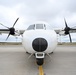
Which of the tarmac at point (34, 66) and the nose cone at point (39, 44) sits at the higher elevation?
the nose cone at point (39, 44)

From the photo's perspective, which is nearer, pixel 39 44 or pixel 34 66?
pixel 39 44

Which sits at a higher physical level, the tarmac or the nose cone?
the nose cone

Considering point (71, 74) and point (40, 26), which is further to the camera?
point (40, 26)

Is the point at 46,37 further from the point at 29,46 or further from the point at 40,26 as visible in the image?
the point at 40,26

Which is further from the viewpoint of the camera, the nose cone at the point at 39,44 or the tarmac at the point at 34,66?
the tarmac at the point at 34,66

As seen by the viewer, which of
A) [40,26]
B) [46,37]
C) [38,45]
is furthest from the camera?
[40,26]

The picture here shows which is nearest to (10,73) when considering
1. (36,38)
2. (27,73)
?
(27,73)

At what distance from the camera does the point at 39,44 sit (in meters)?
5.42

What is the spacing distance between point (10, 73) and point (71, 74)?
8.45 feet

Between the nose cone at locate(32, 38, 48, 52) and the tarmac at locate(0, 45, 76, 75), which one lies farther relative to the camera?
the tarmac at locate(0, 45, 76, 75)

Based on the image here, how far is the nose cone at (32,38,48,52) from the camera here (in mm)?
5441

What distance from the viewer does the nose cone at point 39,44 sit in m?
5.44

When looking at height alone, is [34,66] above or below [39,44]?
below

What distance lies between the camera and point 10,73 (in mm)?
5711
